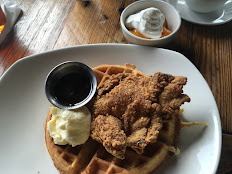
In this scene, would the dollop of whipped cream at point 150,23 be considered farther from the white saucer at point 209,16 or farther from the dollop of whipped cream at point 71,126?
the dollop of whipped cream at point 71,126

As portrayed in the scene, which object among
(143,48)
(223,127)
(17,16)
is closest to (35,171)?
(143,48)

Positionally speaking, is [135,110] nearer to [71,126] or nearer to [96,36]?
[71,126]

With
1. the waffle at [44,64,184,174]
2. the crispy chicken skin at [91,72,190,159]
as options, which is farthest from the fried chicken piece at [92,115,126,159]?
the waffle at [44,64,184,174]

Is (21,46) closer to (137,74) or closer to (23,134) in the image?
(23,134)

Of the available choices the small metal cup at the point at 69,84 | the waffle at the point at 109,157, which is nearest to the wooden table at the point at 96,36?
the waffle at the point at 109,157

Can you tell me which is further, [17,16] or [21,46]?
[17,16]
